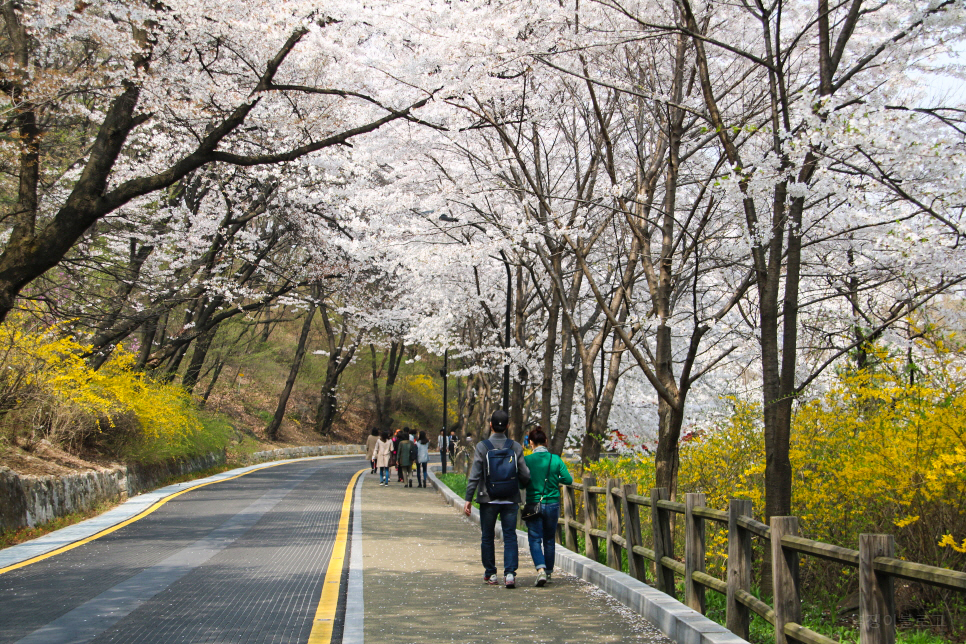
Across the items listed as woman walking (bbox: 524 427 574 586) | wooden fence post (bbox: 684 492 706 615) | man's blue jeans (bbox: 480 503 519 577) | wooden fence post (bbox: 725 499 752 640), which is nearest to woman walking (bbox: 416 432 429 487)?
woman walking (bbox: 524 427 574 586)

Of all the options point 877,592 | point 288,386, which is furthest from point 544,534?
point 288,386

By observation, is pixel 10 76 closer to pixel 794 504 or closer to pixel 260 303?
pixel 794 504

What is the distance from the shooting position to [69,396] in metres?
16.2

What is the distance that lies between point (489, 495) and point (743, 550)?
3.18 m

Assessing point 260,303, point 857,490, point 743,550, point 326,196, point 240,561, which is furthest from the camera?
point 260,303

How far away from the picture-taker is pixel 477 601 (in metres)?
8.00

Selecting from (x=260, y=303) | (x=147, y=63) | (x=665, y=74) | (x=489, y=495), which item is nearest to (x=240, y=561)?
(x=489, y=495)

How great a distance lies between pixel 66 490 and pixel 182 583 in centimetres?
724

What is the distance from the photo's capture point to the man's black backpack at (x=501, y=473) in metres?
8.81

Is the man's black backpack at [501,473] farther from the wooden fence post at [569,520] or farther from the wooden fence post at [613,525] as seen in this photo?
the wooden fence post at [569,520]

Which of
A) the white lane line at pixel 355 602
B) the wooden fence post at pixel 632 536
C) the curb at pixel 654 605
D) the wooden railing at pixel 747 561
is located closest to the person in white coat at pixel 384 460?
the white lane line at pixel 355 602

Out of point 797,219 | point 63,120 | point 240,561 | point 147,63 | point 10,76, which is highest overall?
point 63,120

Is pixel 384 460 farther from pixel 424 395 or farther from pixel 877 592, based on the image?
pixel 424 395

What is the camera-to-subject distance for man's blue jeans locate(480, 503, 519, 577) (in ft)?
28.7
